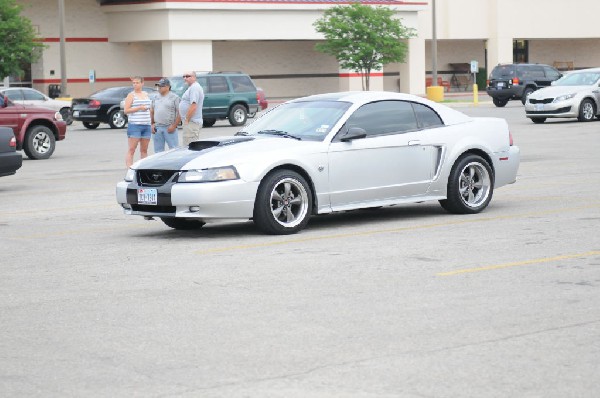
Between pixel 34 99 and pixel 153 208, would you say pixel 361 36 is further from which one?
pixel 153 208

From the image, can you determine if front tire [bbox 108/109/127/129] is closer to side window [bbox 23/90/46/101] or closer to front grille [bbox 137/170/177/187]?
side window [bbox 23/90/46/101]

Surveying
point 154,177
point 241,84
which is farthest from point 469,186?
point 241,84

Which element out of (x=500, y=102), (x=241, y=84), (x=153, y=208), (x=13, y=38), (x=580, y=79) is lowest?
(x=153, y=208)

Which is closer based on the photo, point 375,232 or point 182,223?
point 375,232

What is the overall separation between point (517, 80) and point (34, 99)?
18.6 m

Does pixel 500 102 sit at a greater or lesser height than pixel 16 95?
lesser

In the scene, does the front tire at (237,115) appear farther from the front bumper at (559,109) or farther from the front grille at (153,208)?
the front grille at (153,208)

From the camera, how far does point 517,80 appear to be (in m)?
47.7

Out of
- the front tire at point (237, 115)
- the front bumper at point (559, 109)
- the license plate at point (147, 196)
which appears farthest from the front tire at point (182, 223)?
the front tire at point (237, 115)

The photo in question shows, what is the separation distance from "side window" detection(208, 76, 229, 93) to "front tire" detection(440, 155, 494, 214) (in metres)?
25.7

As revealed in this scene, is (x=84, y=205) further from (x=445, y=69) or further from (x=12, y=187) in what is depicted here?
(x=445, y=69)

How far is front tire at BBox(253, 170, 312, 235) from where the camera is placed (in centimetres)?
1212

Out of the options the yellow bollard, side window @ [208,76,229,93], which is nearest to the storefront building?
the yellow bollard

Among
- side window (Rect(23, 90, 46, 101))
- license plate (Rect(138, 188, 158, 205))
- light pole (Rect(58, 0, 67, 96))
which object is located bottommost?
license plate (Rect(138, 188, 158, 205))
